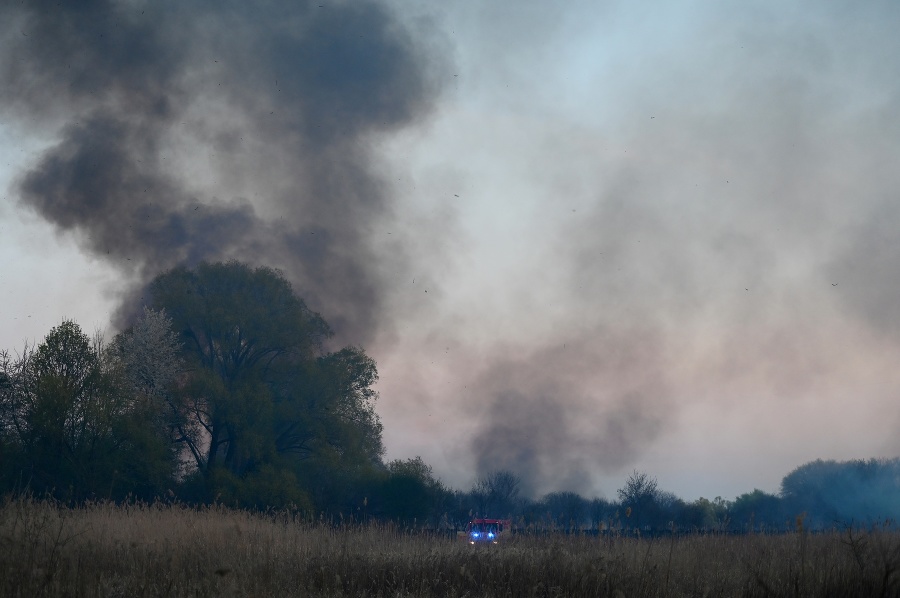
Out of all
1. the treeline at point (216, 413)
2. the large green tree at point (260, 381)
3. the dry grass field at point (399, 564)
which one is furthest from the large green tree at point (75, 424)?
the dry grass field at point (399, 564)

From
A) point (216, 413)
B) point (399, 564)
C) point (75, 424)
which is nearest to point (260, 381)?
point (216, 413)

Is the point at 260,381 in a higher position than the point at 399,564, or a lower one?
higher

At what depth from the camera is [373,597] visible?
37.0ft

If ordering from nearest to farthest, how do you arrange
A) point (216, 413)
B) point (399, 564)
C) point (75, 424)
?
point (399, 564)
point (75, 424)
point (216, 413)

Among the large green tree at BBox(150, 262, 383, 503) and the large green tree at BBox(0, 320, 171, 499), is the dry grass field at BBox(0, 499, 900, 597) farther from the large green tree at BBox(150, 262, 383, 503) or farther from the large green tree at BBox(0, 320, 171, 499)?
the large green tree at BBox(150, 262, 383, 503)

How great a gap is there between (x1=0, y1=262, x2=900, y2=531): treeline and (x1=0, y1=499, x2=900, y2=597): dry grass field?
58.0 ft

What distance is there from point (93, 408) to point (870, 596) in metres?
33.0

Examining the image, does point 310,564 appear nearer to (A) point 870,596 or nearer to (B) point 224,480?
(A) point 870,596

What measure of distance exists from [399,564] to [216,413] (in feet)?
94.0

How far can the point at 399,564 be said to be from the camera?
13.4 meters

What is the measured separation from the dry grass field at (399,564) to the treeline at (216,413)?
17670mm

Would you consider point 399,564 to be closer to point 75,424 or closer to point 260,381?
point 75,424

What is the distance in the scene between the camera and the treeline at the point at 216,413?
34.3 metres

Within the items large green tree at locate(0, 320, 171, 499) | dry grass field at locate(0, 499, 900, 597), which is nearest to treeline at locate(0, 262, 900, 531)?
large green tree at locate(0, 320, 171, 499)
